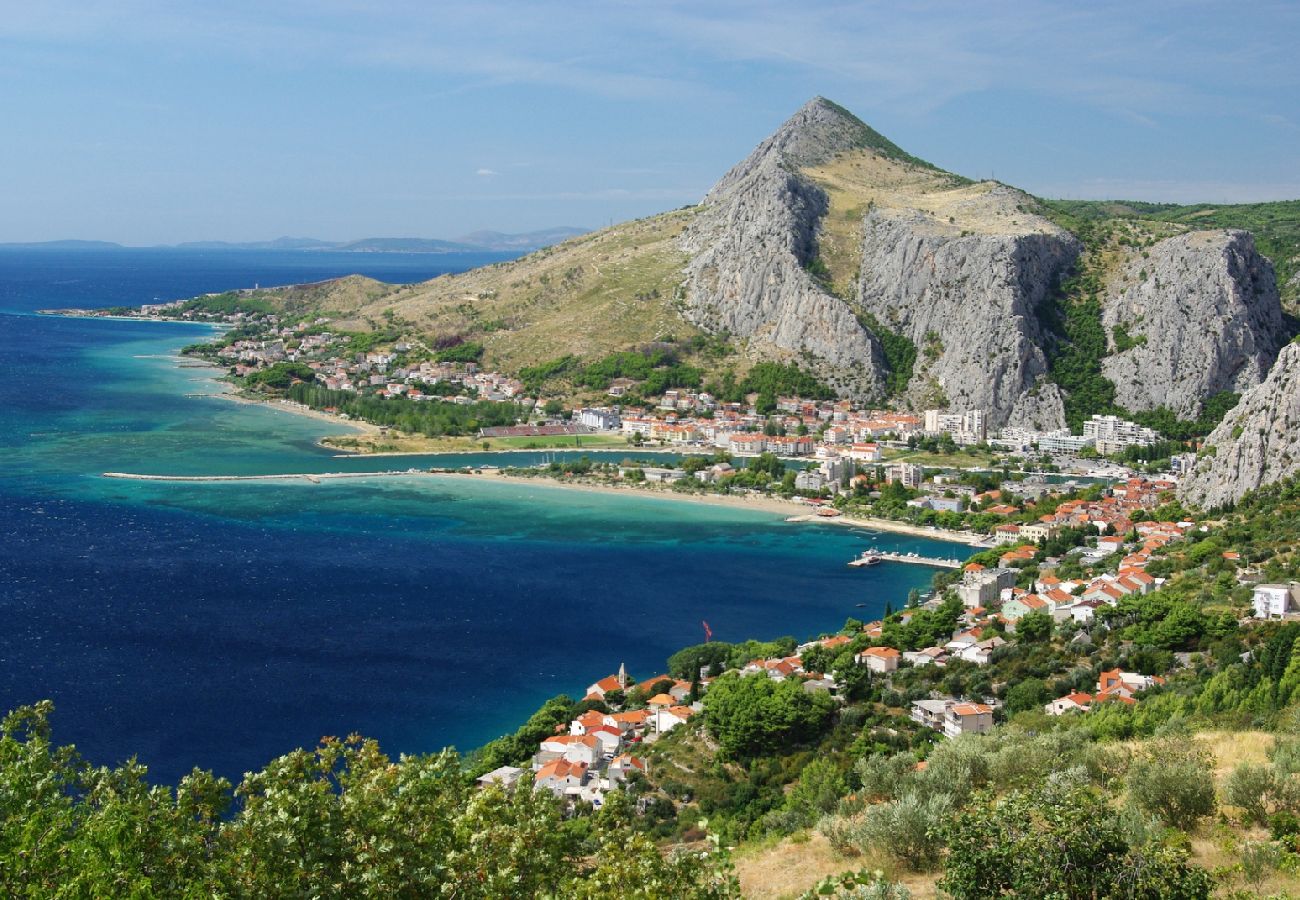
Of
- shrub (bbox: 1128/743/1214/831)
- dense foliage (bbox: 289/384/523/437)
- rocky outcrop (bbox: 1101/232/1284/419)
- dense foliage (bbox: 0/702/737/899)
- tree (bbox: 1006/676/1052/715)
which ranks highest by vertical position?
rocky outcrop (bbox: 1101/232/1284/419)

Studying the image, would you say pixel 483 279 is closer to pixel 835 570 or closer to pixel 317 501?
pixel 317 501

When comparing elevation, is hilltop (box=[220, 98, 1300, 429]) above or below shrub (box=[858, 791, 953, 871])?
above

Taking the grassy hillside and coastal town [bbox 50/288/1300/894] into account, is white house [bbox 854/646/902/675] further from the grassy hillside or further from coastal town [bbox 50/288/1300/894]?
the grassy hillside

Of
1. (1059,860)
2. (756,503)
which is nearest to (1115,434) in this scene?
(756,503)

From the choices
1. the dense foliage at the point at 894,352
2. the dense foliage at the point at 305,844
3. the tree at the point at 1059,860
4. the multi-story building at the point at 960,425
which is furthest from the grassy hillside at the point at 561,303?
the tree at the point at 1059,860

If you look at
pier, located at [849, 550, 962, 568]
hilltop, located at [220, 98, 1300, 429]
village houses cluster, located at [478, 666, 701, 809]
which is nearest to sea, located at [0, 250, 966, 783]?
pier, located at [849, 550, 962, 568]

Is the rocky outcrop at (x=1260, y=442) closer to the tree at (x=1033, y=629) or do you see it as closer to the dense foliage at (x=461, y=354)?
the tree at (x=1033, y=629)
